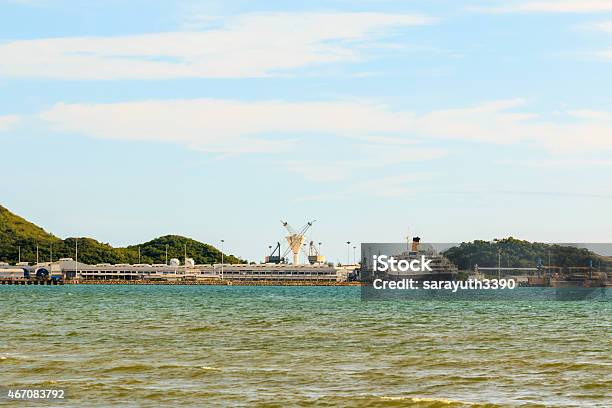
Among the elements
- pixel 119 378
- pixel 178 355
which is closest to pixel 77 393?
pixel 119 378

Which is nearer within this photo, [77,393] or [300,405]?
[300,405]

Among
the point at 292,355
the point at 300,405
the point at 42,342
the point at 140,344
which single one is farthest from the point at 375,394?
the point at 42,342

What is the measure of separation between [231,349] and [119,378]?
47.6ft

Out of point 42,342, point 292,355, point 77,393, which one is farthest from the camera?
point 42,342

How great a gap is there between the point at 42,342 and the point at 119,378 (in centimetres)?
2110

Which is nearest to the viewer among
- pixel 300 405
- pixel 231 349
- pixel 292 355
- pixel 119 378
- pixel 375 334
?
pixel 300 405

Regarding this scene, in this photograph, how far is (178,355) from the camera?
54.2 m

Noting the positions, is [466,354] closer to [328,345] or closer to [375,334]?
[328,345]

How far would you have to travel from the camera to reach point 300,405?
37.0 m

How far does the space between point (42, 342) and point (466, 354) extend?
2566 cm

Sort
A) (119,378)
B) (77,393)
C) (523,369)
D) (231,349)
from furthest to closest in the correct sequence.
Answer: (231,349) → (523,369) → (119,378) → (77,393)

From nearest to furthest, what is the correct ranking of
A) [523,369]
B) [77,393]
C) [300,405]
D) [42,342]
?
[300,405], [77,393], [523,369], [42,342]

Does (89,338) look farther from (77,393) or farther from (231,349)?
(77,393)

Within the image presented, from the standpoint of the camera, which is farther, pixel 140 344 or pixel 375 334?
pixel 375 334
